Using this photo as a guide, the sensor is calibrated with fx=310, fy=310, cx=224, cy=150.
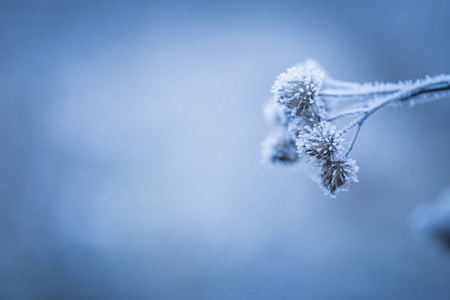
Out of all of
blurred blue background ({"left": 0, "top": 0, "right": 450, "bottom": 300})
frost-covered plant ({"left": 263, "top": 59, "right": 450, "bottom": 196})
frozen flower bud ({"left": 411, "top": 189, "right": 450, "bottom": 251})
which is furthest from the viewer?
blurred blue background ({"left": 0, "top": 0, "right": 450, "bottom": 300})

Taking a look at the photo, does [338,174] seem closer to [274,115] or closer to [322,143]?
[322,143]

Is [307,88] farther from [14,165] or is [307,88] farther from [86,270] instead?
[14,165]

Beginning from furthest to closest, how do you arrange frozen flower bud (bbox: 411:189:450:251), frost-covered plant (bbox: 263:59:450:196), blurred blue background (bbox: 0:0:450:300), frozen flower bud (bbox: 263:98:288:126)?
1. blurred blue background (bbox: 0:0:450:300)
2. frozen flower bud (bbox: 411:189:450:251)
3. frozen flower bud (bbox: 263:98:288:126)
4. frost-covered plant (bbox: 263:59:450:196)

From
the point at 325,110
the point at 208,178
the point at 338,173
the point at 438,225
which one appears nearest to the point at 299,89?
the point at 325,110

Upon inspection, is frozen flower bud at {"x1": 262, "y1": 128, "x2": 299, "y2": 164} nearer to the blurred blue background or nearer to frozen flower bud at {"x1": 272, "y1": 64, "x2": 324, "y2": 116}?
frozen flower bud at {"x1": 272, "y1": 64, "x2": 324, "y2": 116}

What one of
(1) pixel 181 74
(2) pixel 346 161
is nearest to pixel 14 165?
(1) pixel 181 74

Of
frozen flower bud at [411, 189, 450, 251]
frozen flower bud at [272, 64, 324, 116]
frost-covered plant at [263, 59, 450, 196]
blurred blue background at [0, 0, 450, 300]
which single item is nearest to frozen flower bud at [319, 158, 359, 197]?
frost-covered plant at [263, 59, 450, 196]
